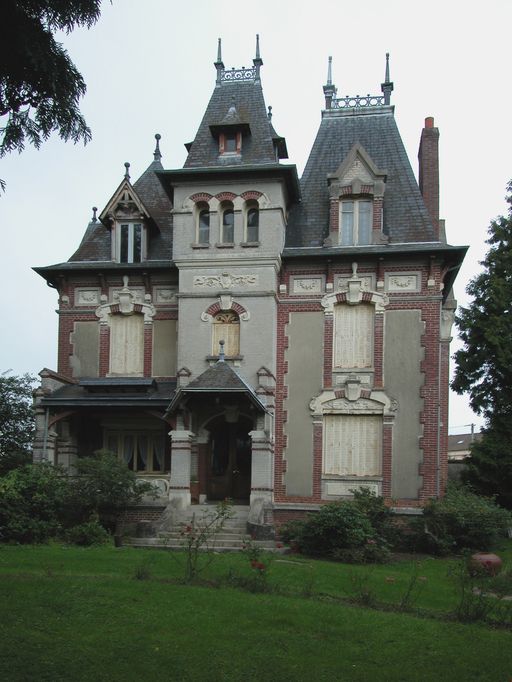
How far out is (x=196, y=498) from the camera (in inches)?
944

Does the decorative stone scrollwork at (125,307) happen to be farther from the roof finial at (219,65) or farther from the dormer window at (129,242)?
the roof finial at (219,65)

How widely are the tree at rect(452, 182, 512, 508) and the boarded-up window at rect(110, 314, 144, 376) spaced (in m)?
12.9

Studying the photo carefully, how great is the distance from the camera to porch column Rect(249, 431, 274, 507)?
22703 millimetres

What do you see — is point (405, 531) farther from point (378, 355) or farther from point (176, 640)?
point (176, 640)

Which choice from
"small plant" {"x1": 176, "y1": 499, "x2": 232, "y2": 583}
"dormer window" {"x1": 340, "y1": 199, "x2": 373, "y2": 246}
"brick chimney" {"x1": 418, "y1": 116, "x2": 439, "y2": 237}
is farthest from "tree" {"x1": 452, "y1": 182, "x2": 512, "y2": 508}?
"small plant" {"x1": 176, "y1": 499, "x2": 232, "y2": 583}

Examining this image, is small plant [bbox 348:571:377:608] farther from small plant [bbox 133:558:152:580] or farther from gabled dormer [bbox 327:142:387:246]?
gabled dormer [bbox 327:142:387:246]

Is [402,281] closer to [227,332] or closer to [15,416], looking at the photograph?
[227,332]

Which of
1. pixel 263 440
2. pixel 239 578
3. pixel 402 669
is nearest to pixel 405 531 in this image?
pixel 263 440

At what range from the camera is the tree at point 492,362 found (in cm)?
3006

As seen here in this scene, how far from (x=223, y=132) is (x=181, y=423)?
9003 millimetres

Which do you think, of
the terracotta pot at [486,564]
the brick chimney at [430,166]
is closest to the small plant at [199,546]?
the terracotta pot at [486,564]

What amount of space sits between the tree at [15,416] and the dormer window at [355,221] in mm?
12284

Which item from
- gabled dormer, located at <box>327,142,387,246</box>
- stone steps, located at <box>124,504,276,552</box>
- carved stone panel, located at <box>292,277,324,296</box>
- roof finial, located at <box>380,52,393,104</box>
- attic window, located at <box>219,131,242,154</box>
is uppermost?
roof finial, located at <box>380,52,393,104</box>

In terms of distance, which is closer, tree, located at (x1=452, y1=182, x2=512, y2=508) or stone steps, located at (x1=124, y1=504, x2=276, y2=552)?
stone steps, located at (x1=124, y1=504, x2=276, y2=552)
